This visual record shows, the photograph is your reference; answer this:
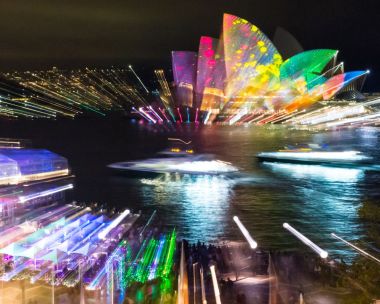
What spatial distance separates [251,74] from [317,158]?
1455cm

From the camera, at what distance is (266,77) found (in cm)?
3247

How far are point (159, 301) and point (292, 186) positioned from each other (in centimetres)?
923

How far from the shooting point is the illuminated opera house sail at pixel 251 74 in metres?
28.9

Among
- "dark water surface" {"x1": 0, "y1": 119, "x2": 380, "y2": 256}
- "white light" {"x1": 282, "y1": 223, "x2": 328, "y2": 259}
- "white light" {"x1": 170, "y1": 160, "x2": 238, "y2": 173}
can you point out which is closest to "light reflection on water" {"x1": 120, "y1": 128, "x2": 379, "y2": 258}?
"dark water surface" {"x1": 0, "y1": 119, "x2": 380, "y2": 256}

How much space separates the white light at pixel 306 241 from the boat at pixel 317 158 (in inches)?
354

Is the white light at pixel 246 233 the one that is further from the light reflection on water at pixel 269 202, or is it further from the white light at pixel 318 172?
the white light at pixel 318 172

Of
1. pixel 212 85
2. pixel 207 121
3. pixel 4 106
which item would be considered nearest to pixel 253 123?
pixel 207 121

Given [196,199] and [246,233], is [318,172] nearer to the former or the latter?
[196,199]

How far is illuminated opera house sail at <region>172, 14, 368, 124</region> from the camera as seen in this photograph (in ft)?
94.7

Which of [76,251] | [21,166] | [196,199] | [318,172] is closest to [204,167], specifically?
[318,172]

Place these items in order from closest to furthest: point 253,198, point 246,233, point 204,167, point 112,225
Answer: point 112,225
point 246,233
point 253,198
point 204,167

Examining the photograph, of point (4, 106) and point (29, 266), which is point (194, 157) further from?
point (4, 106)

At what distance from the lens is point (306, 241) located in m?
7.90

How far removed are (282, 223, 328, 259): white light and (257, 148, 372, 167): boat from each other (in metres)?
9.00
